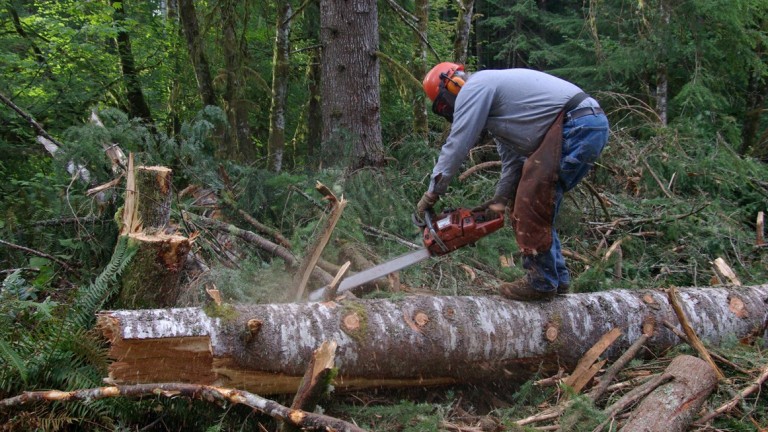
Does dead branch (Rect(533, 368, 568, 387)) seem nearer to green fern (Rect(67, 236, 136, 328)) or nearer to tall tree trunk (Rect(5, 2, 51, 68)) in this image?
green fern (Rect(67, 236, 136, 328))

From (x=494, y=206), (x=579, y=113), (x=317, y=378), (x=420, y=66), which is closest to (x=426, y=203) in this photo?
(x=494, y=206)

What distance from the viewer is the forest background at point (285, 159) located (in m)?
3.51

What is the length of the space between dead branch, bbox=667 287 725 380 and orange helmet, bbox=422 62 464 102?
196 centimetres

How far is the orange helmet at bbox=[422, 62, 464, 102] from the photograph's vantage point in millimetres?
3504

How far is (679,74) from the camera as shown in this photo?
32.7 ft

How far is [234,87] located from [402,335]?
555 cm

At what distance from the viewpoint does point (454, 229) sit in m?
3.40

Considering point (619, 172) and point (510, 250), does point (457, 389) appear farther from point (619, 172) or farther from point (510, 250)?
point (619, 172)

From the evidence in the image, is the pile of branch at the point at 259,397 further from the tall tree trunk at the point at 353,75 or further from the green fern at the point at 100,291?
the tall tree trunk at the point at 353,75

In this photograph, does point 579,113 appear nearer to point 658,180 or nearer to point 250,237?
point 250,237

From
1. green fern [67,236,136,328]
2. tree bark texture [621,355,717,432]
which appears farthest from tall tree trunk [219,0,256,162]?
tree bark texture [621,355,717,432]

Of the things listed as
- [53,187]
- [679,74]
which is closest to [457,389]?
[53,187]

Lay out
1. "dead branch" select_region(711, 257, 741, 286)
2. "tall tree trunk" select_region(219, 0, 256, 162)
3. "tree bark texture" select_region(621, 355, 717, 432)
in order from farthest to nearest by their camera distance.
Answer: "tall tree trunk" select_region(219, 0, 256, 162) → "dead branch" select_region(711, 257, 741, 286) → "tree bark texture" select_region(621, 355, 717, 432)

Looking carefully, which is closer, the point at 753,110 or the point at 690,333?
the point at 690,333
